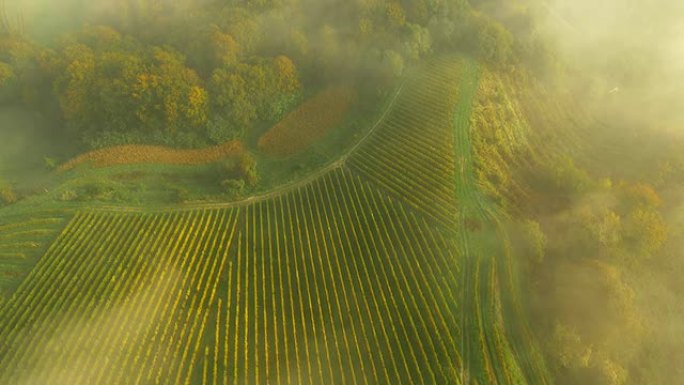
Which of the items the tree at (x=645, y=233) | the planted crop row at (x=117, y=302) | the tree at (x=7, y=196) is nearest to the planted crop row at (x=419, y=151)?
the tree at (x=645, y=233)

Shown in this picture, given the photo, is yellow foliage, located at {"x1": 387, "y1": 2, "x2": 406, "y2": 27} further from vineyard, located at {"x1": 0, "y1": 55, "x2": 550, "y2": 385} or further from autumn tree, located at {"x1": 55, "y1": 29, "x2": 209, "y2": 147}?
autumn tree, located at {"x1": 55, "y1": 29, "x2": 209, "y2": 147}

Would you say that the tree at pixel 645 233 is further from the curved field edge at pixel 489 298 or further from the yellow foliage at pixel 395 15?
the yellow foliage at pixel 395 15

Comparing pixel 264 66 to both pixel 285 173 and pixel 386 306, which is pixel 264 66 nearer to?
pixel 285 173

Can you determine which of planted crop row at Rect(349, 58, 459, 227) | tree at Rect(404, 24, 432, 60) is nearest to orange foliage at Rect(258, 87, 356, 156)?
planted crop row at Rect(349, 58, 459, 227)

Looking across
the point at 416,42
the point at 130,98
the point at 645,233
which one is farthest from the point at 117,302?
the point at 645,233

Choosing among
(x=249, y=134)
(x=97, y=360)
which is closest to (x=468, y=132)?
(x=249, y=134)
